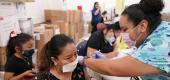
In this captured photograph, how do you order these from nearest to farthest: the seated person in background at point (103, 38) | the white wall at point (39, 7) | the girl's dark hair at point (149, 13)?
the girl's dark hair at point (149, 13)
the seated person in background at point (103, 38)
the white wall at point (39, 7)

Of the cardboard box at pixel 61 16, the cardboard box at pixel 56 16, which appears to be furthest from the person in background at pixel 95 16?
the cardboard box at pixel 56 16

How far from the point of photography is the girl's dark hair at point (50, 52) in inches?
68.0

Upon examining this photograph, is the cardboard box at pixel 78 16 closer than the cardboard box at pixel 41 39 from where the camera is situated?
No

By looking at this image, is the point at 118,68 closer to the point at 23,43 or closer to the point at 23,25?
the point at 23,43

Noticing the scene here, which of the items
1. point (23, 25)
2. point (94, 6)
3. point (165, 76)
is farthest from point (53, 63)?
point (94, 6)

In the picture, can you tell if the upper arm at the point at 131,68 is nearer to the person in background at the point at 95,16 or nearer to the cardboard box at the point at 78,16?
the cardboard box at the point at 78,16

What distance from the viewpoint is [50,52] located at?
5.72ft

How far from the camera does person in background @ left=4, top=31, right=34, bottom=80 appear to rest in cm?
226

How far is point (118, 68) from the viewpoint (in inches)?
45.0

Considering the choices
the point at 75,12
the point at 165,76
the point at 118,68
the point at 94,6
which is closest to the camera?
the point at 118,68

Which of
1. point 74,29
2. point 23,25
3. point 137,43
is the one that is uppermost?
point 137,43

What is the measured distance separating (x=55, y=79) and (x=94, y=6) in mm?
5081

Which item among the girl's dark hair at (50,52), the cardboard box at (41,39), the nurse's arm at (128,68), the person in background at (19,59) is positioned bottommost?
the cardboard box at (41,39)

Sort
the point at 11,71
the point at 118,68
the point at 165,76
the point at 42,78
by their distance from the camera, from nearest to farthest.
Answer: the point at 118,68, the point at 165,76, the point at 42,78, the point at 11,71
